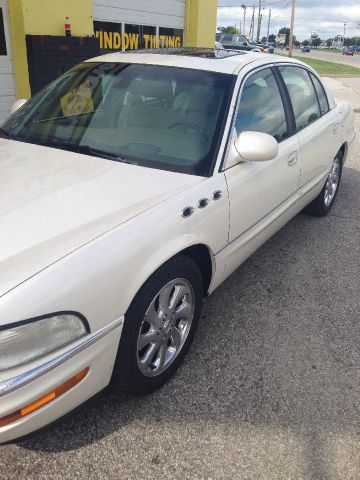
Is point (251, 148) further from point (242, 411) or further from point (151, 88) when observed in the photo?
point (242, 411)

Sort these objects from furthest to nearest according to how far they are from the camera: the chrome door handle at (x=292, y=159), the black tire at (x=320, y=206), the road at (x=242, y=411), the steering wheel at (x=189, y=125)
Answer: the black tire at (x=320, y=206)
the chrome door handle at (x=292, y=159)
the steering wheel at (x=189, y=125)
the road at (x=242, y=411)

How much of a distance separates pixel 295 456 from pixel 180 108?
1977mm

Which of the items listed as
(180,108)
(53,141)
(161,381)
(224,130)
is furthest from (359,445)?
(53,141)

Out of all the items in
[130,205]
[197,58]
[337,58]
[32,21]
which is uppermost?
[32,21]

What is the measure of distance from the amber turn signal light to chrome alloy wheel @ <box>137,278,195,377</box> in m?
0.41

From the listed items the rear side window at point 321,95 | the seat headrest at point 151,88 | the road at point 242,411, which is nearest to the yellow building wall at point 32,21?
the rear side window at point 321,95

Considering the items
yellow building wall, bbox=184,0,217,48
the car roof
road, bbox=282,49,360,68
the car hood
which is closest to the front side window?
the car roof

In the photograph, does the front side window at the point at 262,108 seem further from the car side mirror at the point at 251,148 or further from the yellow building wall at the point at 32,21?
the yellow building wall at the point at 32,21

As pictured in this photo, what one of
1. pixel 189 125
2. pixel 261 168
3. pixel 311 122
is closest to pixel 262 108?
pixel 261 168

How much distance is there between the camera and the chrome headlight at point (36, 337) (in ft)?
5.29

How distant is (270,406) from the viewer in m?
2.37

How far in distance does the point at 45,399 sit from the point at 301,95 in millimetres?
3188

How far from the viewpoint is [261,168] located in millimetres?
2971

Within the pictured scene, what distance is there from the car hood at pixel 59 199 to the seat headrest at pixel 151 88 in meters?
0.62
